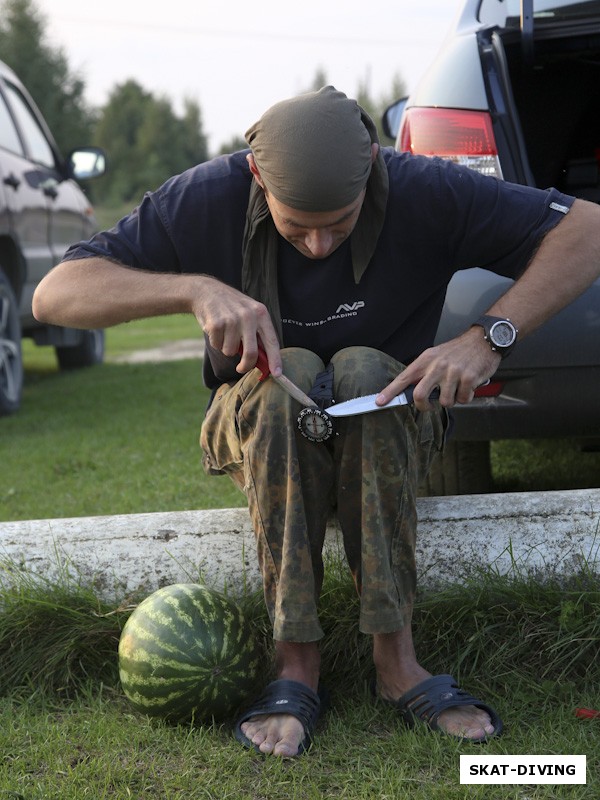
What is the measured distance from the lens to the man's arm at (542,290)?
2764mm

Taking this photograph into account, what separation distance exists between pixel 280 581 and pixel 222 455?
496 millimetres

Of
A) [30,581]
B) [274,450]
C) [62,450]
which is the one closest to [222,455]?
[274,450]

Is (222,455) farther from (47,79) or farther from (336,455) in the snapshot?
(47,79)

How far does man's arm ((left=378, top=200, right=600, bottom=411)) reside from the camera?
9.07 feet

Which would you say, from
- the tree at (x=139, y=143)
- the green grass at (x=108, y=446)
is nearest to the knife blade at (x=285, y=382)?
the green grass at (x=108, y=446)

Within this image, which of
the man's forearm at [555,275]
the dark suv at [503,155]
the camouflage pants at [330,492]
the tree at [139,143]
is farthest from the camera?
the tree at [139,143]

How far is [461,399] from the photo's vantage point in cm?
276

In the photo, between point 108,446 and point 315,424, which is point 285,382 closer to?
point 315,424

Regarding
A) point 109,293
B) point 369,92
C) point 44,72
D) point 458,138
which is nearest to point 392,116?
point 458,138

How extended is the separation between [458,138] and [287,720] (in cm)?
190

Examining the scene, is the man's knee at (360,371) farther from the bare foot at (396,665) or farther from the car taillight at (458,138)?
the car taillight at (458,138)

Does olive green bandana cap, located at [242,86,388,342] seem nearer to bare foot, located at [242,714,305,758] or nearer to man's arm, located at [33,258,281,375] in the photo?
man's arm, located at [33,258,281,375]

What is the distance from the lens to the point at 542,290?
2908 millimetres

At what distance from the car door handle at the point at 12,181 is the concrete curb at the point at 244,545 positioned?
13.1 feet
